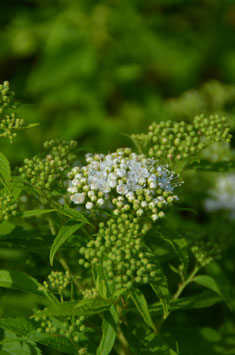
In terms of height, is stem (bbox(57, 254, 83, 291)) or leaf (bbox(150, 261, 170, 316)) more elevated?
stem (bbox(57, 254, 83, 291))

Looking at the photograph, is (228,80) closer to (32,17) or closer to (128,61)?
(128,61)

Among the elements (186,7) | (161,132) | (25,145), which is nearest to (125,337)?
(161,132)

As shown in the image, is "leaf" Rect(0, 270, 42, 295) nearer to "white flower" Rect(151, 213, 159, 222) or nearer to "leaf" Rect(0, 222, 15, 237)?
"leaf" Rect(0, 222, 15, 237)

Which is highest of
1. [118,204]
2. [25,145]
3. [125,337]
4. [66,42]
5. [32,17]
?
[32,17]

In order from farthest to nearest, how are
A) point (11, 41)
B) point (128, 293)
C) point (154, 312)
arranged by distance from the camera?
point (11, 41) < point (154, 312) < point (128, 293)

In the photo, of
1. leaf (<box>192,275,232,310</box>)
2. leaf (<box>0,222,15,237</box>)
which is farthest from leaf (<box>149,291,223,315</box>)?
leaf (<box>0,222,15,237</box>)

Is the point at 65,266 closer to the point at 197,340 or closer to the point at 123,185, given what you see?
the point at 123,185

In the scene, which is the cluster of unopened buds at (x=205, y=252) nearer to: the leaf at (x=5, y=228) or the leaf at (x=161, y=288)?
the leaf at (x=161, y=288)
